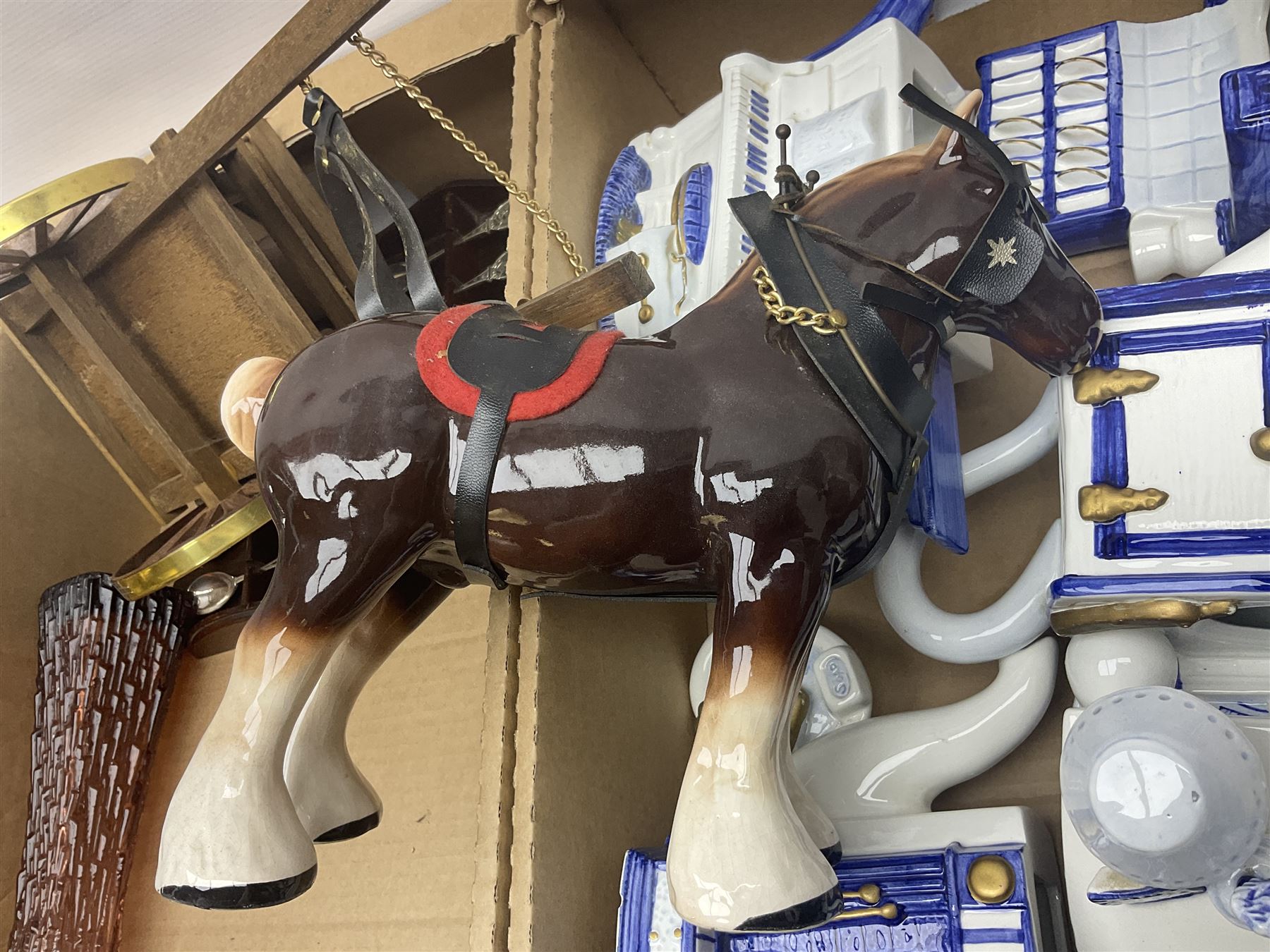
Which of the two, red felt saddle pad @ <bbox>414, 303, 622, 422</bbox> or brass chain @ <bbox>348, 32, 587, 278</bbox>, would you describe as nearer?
red felt saddle pad @ <bbox>414, 303, 622, 422</bbox>

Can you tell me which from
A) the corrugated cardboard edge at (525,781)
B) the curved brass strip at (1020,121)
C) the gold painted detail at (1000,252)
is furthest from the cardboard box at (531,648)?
the gold painted detail at (1000,252)

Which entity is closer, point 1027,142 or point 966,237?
point 966,237

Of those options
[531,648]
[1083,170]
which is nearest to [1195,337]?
[1083,170]

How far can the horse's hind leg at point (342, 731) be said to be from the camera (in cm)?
71

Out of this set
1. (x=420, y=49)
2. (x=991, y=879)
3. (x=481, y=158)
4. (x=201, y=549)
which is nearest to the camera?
(x=991, y=879)

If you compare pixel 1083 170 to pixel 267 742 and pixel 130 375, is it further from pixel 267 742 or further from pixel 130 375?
pixel 130 375

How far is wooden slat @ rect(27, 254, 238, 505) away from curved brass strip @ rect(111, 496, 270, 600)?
7 cm

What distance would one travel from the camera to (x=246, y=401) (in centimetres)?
73

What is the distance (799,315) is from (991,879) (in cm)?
34

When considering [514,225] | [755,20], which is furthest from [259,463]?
[755,20]

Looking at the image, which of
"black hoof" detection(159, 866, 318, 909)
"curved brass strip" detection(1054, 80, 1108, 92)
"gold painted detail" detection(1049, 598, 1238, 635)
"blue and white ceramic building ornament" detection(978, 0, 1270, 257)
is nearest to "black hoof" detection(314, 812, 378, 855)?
"black hoof" detection(159, 866, 318, 909)

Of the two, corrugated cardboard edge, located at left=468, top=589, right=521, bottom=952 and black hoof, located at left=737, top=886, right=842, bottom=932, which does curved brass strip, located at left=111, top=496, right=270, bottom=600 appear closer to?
corrugated cardboard edge, located at left=468, top=589, right=521, bottom=952

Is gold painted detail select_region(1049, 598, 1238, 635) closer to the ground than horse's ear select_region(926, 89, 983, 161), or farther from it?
closer to the ground

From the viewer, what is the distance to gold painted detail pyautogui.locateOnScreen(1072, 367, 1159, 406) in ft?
2.29
